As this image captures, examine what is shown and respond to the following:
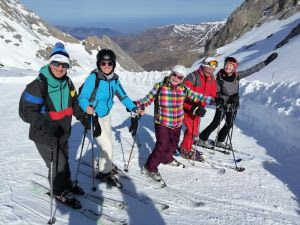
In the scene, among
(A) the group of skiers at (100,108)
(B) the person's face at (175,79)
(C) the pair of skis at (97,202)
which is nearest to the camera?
(A) the group of skiers at (100,108)

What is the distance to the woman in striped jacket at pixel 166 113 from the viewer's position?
22.9ft

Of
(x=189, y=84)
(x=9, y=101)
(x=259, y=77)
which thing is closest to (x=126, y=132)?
(x=189, y=84)

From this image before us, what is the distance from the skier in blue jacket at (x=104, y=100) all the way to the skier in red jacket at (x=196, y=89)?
180 centimetres

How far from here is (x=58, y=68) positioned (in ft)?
16.8

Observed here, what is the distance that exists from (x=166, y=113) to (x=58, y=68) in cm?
250

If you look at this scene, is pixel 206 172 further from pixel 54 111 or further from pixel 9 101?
pixel 9 101

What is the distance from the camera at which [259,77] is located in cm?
1838

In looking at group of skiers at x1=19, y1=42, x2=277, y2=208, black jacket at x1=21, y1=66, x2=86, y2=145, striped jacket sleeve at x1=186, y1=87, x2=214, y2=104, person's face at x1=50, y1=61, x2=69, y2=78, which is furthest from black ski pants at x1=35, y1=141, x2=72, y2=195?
striped jacket sleeve at x1=186, y1=87, x2=214, y2=104

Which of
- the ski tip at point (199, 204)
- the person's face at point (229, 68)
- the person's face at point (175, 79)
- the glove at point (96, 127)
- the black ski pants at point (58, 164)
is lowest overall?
the ski tip at point (199, 204)

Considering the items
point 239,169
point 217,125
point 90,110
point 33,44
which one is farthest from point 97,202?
point 33,44

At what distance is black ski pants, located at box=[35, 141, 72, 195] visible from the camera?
5406mm

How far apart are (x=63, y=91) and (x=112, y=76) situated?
1.22 m

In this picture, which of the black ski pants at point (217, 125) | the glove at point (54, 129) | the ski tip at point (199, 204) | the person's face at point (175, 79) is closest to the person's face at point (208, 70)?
the black ski pants at point (217, 125)

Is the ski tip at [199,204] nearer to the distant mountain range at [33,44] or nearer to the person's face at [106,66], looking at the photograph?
the person's face at [106,66]
